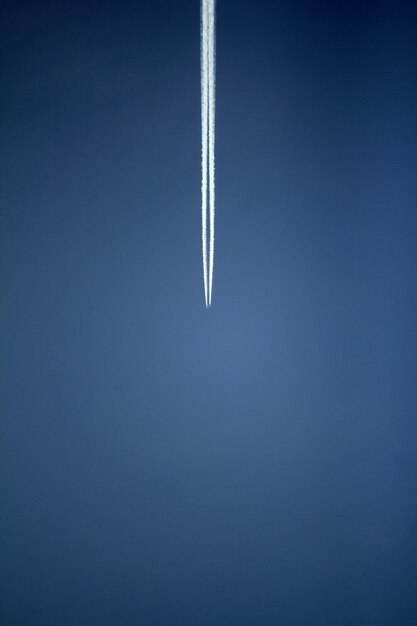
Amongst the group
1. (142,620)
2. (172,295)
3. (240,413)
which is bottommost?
(142,620)

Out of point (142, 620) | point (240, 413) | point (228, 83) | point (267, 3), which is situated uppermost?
point (267, 3)

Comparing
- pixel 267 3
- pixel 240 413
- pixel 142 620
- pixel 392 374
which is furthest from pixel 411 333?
pixel 142 620

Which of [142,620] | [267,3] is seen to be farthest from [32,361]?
[267,3]

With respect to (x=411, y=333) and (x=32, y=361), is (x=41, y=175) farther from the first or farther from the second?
(x=411, y=333)

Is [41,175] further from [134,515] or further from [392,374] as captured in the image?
[392,374]

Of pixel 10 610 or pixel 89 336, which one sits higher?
pixel 89 336

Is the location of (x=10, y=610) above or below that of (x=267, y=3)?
below
